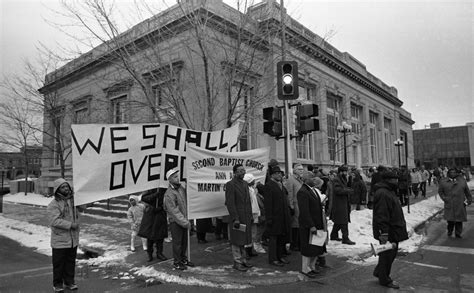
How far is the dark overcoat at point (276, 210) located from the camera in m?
6.11

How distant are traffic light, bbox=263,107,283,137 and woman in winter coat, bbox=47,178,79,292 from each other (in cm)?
468

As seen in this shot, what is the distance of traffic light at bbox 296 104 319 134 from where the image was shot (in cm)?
785

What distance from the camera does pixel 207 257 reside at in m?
6.95

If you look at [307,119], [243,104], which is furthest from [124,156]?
[243,104]

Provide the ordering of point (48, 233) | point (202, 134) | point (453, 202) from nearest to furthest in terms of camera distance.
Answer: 1. point (202, 134)
2. point (453, 202)
3. point (48, 233)

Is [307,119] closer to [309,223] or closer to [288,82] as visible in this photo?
[288,82]

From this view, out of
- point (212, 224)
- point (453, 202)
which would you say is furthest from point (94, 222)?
point (453, 202)

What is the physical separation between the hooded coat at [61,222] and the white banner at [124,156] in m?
0.24

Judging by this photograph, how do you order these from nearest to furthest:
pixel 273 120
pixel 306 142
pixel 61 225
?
1. pixel 61 225
2. pixel 273 120
3. pixel 306 142

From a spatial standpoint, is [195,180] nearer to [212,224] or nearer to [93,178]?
[93,178]

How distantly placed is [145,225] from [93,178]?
167 cm

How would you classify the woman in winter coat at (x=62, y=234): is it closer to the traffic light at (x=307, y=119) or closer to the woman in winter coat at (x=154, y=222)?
the woman in winter coat at (x=154, y=222)

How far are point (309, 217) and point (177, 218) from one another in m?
2.41

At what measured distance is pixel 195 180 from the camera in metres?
6.52
